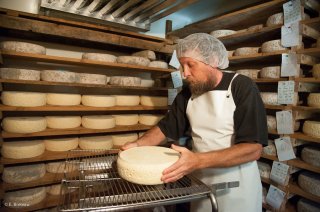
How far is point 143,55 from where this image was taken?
2.65 m

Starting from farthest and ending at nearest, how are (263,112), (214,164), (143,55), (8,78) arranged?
1. (143,55)
2. (8,78)
3. (263,112)
4. (214,164)

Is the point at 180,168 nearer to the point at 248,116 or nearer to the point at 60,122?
the point at 248,116

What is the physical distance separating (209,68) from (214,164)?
649 mm

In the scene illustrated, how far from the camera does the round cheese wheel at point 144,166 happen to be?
106 centimetres

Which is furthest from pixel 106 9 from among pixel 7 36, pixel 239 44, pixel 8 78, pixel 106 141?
pixel 239 44

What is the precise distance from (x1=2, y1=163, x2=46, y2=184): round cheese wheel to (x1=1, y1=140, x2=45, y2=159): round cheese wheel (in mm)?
127

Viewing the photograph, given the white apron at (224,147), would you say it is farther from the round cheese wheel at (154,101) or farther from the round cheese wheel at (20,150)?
the round cheese wheel at (20,150)

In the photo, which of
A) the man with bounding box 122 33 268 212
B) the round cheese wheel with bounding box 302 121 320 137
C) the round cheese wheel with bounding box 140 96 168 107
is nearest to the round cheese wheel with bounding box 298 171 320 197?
the round cheese wheel with bounding box 302 121 320 137

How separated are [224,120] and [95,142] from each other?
4.90 feet

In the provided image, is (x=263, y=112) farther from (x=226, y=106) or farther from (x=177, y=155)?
(x=177, y=155)

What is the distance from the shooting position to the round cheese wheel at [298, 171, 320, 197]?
1806 millimetres

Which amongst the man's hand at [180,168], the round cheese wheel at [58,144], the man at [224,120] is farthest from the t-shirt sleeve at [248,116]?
the round cheese wheel at [58,144]

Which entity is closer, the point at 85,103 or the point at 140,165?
the point at 140,165

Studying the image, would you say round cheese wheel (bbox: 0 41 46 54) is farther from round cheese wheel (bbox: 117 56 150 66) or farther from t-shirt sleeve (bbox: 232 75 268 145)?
t-shirt sleeve (bbox: 232 75 268 145)
